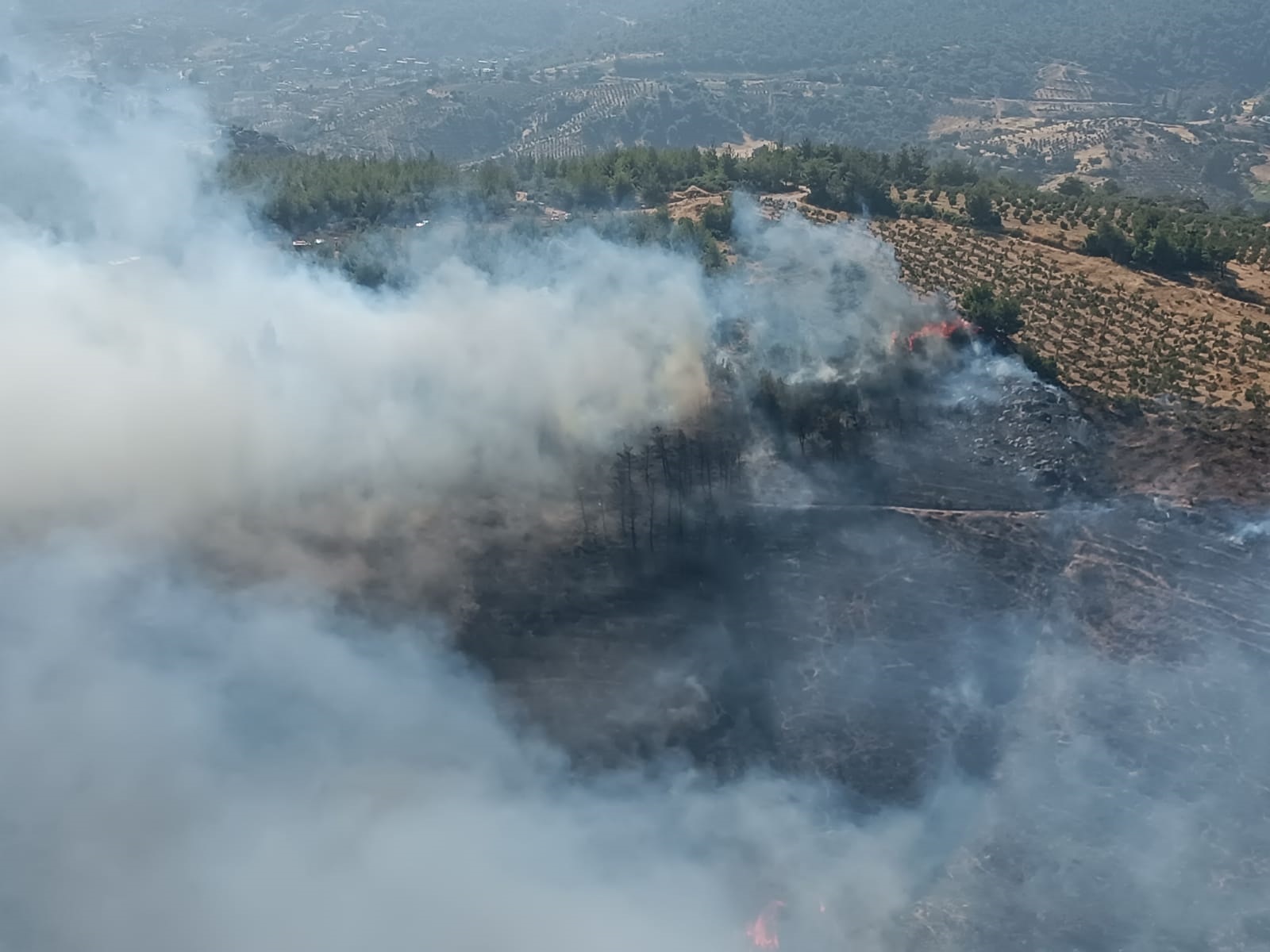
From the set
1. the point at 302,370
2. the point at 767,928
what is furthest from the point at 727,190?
the point at 767,928

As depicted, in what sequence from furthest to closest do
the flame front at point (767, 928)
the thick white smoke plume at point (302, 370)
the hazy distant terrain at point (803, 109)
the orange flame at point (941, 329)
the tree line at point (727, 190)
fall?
the hazy distant terrain at point (803, 109)
the tree line at point (727, 190)
the orange flame at point (941, 329)
the thick white smoke plume at point (302, 370)
the flame front at point (767, 928)

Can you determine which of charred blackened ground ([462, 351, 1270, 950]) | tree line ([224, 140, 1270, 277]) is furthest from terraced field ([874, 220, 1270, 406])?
charred blackened ground ([462, 351, 1270, 950])

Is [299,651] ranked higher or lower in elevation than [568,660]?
higher

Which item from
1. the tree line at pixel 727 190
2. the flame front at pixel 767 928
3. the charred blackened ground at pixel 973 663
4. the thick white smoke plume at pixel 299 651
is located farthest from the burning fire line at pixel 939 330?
the flame front at pixel 767 928

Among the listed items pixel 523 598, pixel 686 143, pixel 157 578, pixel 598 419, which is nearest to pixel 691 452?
pixel 598 419

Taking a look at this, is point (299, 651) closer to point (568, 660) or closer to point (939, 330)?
point (568, 660)

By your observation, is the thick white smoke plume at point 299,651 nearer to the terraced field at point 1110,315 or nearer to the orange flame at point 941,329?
the orange flame at point 941,329
